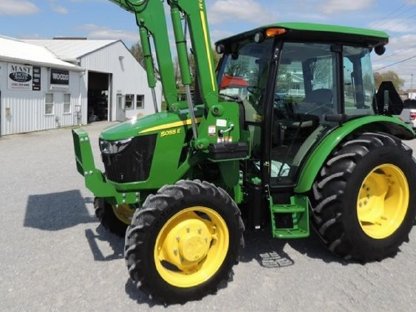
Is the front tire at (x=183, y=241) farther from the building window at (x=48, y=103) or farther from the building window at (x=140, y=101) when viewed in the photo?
the building window at (x=140, y=101)

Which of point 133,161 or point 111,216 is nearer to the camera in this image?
point 133,161

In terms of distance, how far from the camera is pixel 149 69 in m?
4.33

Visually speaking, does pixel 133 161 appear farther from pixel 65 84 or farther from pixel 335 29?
pixel 65 84

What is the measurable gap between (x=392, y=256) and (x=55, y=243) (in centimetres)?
353

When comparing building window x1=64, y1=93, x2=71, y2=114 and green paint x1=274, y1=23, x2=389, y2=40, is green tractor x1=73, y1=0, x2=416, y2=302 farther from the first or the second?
building window x1=64, y1=93, x2=71, y2=114

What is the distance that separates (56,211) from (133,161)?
268 centimetres

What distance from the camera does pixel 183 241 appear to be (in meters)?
3.50

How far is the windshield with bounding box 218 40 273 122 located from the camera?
13.6 feet

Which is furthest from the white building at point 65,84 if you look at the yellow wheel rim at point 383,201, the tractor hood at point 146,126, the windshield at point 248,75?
the yellow wheel rim at point 383,201

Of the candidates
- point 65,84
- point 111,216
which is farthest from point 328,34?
point 65,84

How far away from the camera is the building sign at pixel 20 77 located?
17562 millimetres

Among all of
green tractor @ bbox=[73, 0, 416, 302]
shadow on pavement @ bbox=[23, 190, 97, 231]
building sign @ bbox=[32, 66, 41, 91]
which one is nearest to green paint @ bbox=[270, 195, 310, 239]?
green tractor @ bbox=[73, 0, 416, 302]

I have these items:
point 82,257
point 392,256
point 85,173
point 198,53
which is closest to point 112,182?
point 85,173

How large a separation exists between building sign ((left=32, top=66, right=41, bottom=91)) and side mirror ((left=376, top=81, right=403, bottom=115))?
57.0 ft
